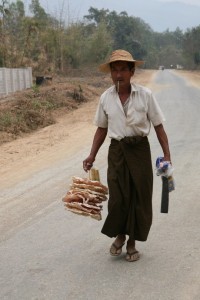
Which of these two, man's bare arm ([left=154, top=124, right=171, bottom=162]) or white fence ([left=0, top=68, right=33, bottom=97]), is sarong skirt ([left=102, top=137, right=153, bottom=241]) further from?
white fence ([left=0, top=68, right=33, bottom=97])

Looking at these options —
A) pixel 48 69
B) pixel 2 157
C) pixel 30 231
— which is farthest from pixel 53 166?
pixel 48 69

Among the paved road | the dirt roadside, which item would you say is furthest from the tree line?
the paved road

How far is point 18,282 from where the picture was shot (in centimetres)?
347

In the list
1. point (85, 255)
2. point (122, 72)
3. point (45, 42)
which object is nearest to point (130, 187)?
point (85, 255)

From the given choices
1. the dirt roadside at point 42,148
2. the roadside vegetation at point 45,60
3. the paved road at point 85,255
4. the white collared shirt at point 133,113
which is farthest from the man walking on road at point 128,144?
the roadside vegetation at point 45,60

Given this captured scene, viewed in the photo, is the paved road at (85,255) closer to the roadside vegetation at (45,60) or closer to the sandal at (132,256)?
the sandal at (132,256)

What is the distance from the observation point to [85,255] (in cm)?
395

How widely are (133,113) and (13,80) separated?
53.6 ft

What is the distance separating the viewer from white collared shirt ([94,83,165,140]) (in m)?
3.58

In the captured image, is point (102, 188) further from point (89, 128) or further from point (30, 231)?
point (89, 128)

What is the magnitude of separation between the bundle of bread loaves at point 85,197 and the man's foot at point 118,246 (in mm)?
346

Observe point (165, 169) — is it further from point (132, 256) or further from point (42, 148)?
point (42, 148)

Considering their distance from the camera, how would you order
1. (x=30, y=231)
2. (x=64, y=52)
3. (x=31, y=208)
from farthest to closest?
1. (x=64, y=52)
2. (x=31, y=208)
3. (x=30, y=231)

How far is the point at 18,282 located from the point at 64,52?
35090mm
